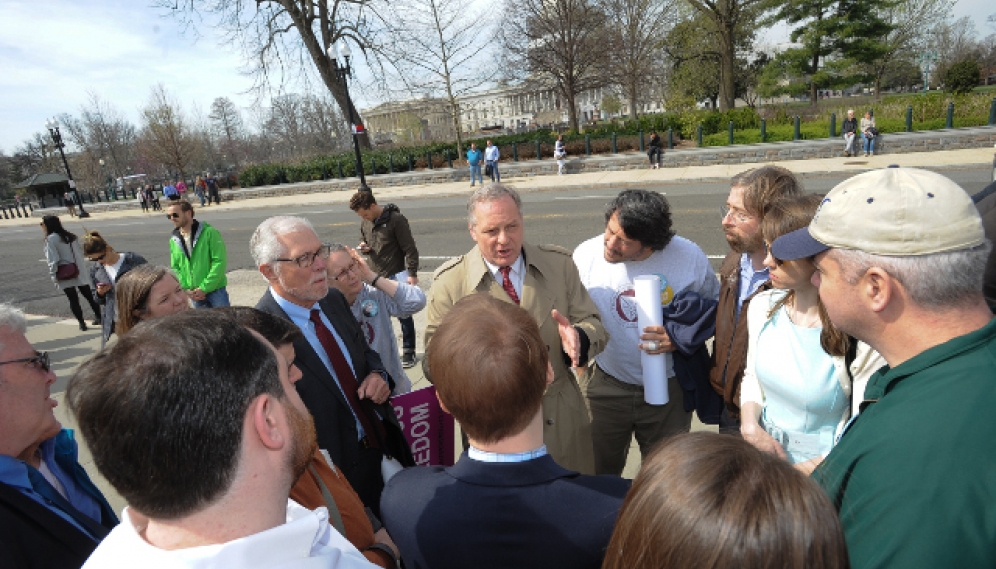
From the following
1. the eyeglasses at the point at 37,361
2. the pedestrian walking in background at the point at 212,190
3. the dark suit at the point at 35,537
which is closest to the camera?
the dark suit at the point at 35,537

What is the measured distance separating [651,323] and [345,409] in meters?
1.58

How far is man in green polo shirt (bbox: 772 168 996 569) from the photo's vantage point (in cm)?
107

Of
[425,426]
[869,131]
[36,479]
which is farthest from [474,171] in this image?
[36,479]

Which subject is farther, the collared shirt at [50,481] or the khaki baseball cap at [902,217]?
the collared shirt at [50,481]

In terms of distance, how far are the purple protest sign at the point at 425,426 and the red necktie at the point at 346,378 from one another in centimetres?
19

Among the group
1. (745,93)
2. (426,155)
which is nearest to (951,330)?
(426,155)

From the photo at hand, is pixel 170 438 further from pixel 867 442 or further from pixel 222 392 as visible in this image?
pixel 867 442

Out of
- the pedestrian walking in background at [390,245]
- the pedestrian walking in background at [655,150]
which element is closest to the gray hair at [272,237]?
the pedestrian walking in background at [390,245]

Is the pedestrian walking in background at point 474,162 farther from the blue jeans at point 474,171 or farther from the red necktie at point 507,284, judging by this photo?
the red necktie at point 507,284

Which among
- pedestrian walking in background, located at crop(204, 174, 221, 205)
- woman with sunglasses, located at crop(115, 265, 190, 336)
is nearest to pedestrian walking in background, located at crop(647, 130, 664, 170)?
woman with sunglasses, located at crop(115, 265, 190, 336)

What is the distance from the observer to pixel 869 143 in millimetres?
16922

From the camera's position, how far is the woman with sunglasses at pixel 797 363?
2014 millimetres

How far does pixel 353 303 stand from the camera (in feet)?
11.4

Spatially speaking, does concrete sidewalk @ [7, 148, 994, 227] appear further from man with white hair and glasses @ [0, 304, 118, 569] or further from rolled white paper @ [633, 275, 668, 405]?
man with white hair and glasses @ [0, 304, 118, 569]
